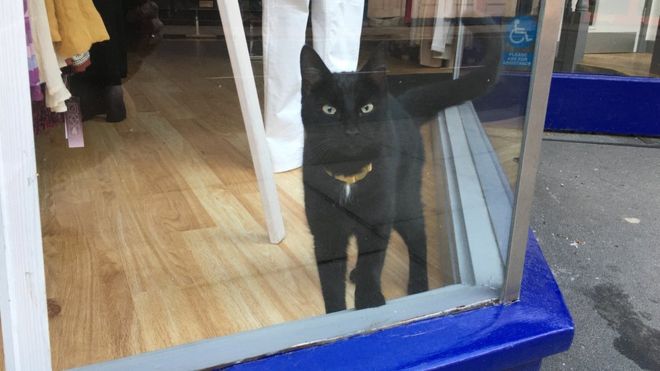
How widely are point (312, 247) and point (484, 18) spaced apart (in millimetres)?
523

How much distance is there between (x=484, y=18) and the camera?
3.22 ft

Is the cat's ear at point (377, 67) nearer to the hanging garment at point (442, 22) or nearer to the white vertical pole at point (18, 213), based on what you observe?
the hanging garment at point (442, 22)

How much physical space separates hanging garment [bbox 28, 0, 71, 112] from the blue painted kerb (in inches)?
17.6

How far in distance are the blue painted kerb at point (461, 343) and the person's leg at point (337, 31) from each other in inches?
16.3

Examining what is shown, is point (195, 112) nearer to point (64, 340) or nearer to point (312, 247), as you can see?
point (312, 247)

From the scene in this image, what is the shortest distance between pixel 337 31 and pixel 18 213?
21.3 inches

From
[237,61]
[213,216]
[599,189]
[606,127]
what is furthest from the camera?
[606,127]

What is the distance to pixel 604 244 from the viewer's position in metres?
1.39

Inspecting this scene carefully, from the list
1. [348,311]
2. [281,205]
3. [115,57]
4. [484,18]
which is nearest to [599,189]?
[484,18]

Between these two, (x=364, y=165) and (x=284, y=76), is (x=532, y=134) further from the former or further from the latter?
(x=284, y=76)

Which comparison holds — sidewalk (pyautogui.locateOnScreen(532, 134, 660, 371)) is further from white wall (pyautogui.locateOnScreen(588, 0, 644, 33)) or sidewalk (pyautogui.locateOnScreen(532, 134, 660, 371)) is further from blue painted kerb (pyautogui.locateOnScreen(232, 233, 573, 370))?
white wall (pyautogui.locateOnScreen(588, 0, 644, 33))

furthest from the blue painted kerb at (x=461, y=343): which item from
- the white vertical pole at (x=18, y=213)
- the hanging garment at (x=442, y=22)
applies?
the hanging garment at (x=442, y=22)

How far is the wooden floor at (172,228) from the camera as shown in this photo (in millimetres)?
730

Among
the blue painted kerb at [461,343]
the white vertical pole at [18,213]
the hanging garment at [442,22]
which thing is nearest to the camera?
the white vertical pole at [18,213]
